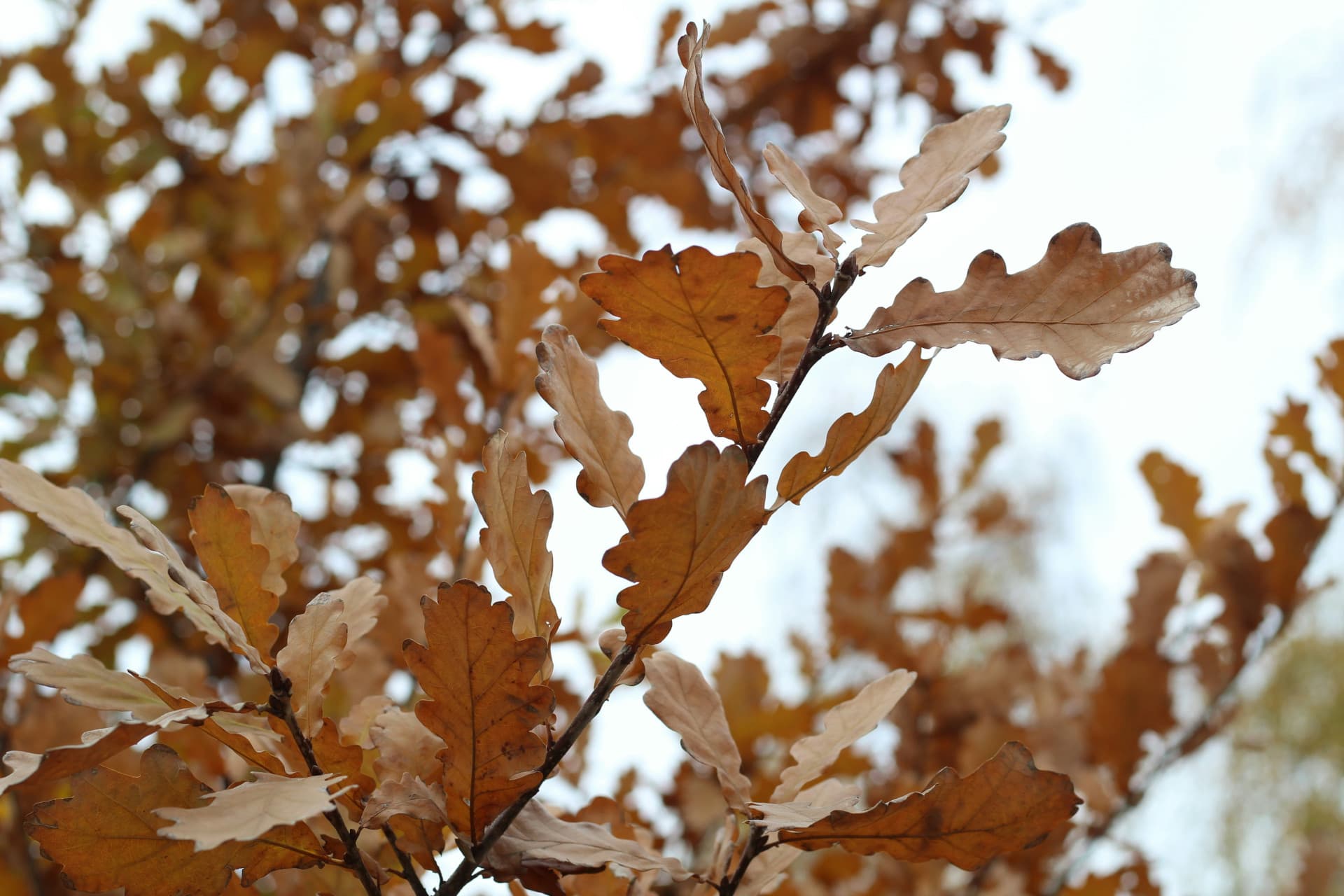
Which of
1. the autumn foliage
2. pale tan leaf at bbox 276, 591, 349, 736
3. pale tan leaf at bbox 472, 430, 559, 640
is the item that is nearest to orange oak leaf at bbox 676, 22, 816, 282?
the autumn foliage

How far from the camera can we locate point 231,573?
1.51 feet

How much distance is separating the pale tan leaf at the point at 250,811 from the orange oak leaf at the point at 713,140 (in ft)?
0.87

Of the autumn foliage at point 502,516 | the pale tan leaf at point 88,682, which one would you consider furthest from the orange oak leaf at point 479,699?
the pale tan leaf at point 88,682

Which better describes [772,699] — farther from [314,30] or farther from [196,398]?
[314,30]

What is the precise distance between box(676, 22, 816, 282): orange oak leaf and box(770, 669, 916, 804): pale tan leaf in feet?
0.69

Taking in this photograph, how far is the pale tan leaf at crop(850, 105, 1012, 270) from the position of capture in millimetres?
428

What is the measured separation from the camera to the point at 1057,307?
0.42 meters

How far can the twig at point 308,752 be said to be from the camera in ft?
1.42

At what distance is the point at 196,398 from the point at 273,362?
19 cm

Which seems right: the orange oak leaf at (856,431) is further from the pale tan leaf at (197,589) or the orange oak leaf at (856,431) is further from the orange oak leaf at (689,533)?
the pale tan leaf at (197,589)

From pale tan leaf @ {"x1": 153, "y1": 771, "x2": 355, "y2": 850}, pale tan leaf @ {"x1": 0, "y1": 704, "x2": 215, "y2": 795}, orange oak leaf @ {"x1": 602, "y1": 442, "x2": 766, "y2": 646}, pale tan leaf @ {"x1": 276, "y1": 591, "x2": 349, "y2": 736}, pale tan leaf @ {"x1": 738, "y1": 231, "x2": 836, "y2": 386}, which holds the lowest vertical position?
pale tan leaf @ {"x1": 153, "y1": 771, "x2": 355, "y2": 850}

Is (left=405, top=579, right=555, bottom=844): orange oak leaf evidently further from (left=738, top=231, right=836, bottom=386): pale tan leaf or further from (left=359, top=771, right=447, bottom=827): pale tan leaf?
(left=738, top=231, right=836, bottom=386): pale tan leaf

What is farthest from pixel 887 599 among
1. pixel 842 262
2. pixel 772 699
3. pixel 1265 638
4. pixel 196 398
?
pixel 842 262

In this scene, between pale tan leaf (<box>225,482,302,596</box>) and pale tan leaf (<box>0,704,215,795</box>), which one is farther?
pale tan leaf (<box>225,482,302,596</box>)
